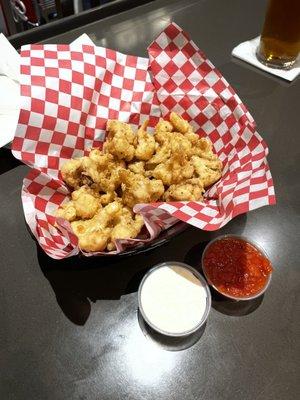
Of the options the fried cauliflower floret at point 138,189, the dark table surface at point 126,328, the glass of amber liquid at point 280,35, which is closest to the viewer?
the dark table surface at point 126,328

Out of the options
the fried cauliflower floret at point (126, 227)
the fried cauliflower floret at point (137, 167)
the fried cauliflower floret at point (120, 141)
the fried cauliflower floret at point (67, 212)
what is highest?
the fried cauliflower floret at point (120, 141)

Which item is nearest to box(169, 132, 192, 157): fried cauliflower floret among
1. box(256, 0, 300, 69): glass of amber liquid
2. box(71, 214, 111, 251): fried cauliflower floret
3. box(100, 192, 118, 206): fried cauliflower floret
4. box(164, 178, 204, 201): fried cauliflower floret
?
box(164, 178, 204, 201): fried cauliflower floret

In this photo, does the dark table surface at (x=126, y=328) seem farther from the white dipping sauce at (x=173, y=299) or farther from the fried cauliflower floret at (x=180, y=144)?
the fried cauliflower floret at (x=180, y=144)

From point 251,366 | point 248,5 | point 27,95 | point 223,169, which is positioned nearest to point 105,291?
point 251,366

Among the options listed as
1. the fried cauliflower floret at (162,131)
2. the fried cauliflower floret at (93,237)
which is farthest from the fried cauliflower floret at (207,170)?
the fried cauliflower floret at (93,237)

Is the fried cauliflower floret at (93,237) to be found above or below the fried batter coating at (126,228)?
above

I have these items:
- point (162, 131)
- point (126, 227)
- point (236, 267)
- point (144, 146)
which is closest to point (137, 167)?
point (144, 146)
